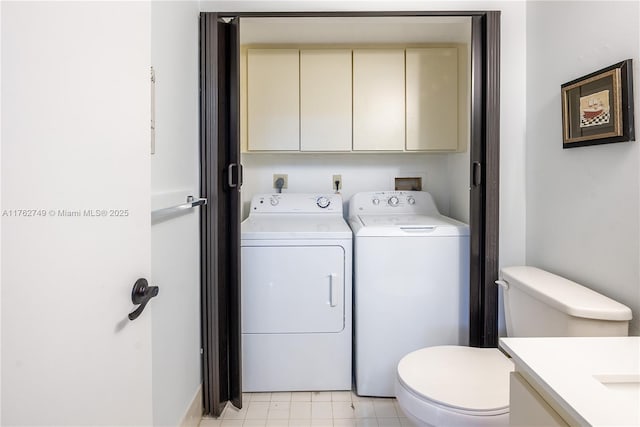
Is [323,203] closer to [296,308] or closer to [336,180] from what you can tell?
[336,180]

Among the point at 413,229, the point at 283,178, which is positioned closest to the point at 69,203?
the point at 413,229

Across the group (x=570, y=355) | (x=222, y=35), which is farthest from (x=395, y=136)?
(x=570, y=355)

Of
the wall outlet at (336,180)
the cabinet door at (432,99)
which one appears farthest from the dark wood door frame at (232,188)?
the wall outlet at (336,180)

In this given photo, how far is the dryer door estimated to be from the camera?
2.01 metres

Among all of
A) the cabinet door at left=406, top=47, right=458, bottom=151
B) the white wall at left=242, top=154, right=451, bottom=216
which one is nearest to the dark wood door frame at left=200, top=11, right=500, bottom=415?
the cabinet door at left=406, top=47, right=458, bottom=151

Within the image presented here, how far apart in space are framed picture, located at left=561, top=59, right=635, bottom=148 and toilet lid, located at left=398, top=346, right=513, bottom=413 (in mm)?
881

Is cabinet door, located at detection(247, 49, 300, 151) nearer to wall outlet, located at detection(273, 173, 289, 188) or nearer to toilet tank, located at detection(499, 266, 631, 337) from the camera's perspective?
wall outlet, located at detection(273, 173, 289, 188)

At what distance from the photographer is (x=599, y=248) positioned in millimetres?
1381

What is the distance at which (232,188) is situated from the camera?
1900mm

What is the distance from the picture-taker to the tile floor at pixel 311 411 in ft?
6.11

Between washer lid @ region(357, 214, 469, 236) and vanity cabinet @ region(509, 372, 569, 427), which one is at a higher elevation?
washer lid @ region(357, 214, 469, 236)

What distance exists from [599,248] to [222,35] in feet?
5.77

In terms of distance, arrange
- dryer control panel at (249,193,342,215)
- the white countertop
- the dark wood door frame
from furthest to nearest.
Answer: dryer control panel at (249,193,342,215) → the dark wood door frame → the white countertop

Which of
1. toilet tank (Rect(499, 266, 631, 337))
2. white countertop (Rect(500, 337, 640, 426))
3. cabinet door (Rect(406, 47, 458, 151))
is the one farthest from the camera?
cabinet door (Rect(406, 47, 458, 151))
